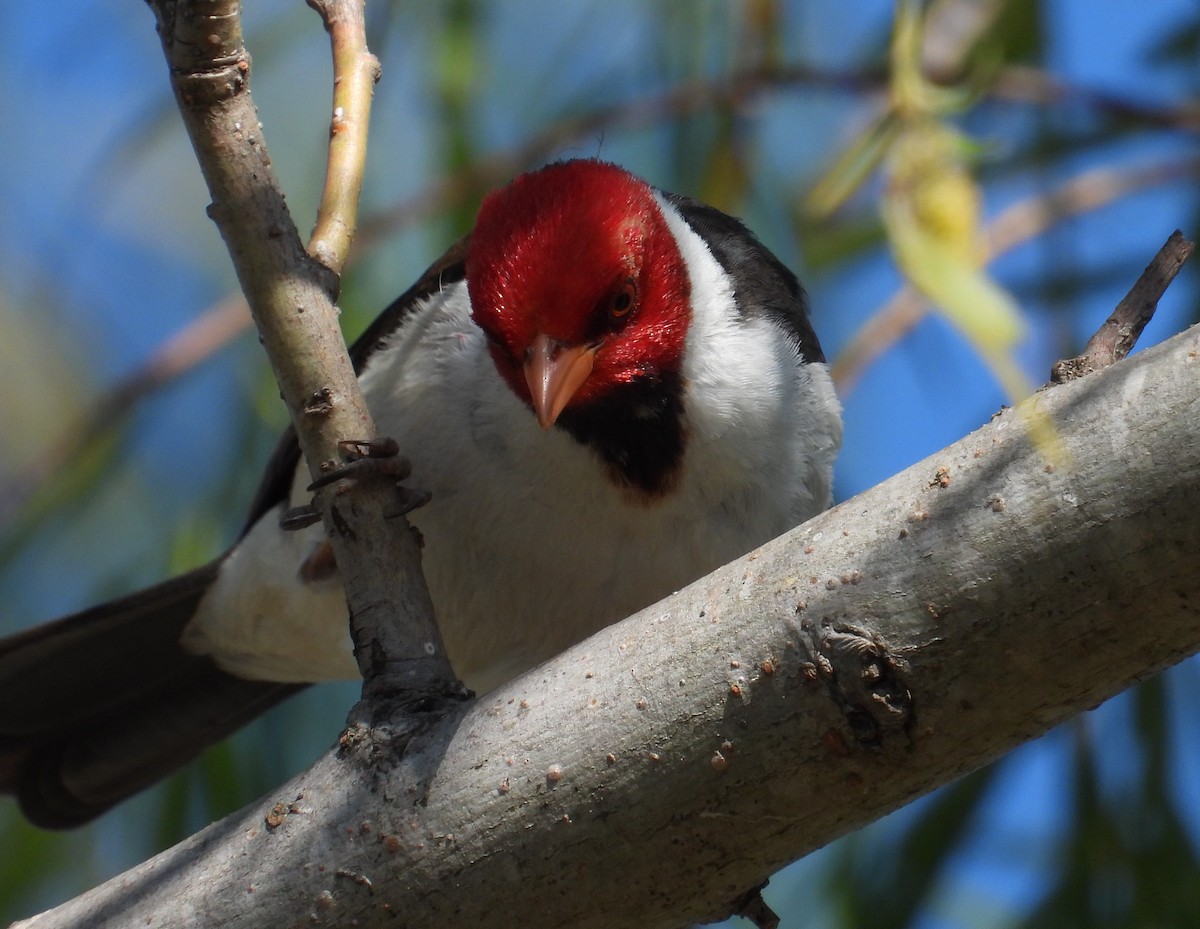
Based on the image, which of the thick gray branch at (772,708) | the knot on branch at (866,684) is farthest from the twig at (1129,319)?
the knot on branch at (866,684)

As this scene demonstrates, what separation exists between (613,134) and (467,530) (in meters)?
1.29

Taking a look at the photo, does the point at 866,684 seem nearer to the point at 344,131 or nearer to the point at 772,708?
the point at 772,708

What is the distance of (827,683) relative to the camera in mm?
1354

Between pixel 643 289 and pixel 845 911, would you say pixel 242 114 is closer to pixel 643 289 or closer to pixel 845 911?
pixel 643 289

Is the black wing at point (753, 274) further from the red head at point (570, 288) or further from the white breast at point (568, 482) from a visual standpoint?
the red head at point (570, 288)

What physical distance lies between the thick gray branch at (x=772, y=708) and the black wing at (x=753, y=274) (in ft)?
3.62

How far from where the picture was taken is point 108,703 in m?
2.88

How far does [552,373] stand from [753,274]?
0.67m

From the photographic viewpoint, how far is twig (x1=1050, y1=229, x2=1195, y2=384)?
4.45 feet

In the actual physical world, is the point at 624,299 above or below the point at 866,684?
above


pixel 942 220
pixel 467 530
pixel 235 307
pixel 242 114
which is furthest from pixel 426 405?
pixel 942 220

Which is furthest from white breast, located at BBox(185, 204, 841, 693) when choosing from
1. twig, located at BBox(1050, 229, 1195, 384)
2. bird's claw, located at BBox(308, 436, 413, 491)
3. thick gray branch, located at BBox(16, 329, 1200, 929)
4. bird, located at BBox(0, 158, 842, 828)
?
twig, located at BBox(1050, 229, 1195, 384)

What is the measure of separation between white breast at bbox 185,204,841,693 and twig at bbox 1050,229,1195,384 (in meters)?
0.91

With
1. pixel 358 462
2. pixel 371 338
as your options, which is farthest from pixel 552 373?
pixel 371 338
